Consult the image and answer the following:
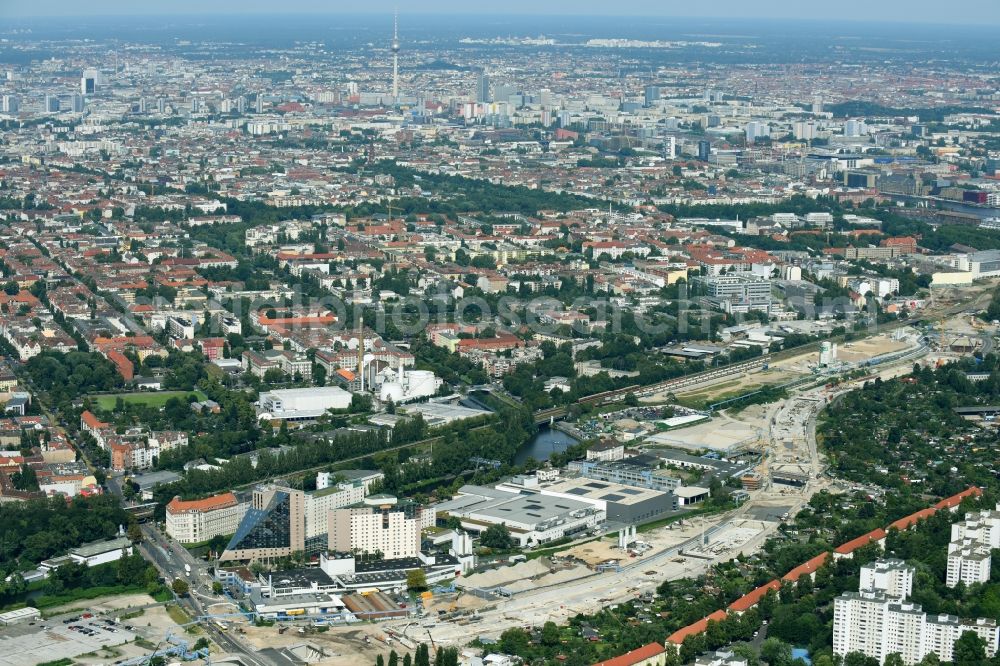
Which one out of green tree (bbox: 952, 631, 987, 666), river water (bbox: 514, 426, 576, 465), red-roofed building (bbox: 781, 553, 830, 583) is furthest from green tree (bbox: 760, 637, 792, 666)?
river water (bbox: 514, 426, 576, 465)

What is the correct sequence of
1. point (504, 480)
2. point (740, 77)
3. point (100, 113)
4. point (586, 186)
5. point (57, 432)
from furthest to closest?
point (740, 77) → point (100, 113) → point (586, 186) → point (57, 432) → point (504, 480)

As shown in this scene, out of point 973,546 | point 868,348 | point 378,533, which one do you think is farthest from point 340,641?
point 868,348

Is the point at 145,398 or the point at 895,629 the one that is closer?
the point at 895,629

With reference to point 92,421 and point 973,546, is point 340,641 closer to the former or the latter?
point 973,546

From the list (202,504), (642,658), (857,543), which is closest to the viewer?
(642,658)

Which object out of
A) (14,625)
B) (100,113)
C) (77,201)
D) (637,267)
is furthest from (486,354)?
(100,113)

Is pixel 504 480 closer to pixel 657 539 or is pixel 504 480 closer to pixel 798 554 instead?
pixel 657 539

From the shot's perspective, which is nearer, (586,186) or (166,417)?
(166,417)
